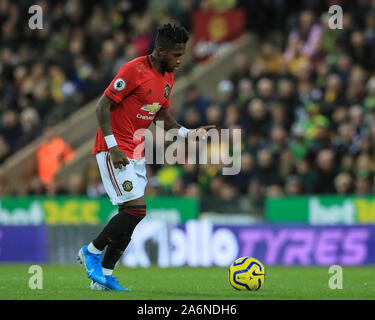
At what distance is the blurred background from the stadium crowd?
3 centimetres

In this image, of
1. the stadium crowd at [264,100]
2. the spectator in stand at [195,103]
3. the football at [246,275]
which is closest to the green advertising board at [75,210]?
the stadium crowd at [264,100]

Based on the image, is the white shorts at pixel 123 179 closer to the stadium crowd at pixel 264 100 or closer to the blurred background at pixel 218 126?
the blurred background at pixel 218 126

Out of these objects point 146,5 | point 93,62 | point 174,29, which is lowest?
point 174,29

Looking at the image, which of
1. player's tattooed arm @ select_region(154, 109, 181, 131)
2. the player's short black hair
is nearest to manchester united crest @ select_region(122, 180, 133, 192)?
player's tattooed arm @ select_region(154, 109, 181, 131)

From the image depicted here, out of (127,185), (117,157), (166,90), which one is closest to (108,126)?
(117,157)

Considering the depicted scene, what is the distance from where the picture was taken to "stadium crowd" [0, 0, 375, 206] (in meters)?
15.1

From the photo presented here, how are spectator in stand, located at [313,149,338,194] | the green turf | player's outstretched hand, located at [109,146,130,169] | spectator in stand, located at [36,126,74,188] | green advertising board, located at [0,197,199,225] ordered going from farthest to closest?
spectator in stand, located at [36,126,74,188], green advertising board, located at [0,197,199,225], spectator in stand, located at [313,149,338,194], player's outstretched hand, located at [109,146,130,169], the green turf

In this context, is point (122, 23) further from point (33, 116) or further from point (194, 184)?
point (194, 184)

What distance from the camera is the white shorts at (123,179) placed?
8.47 meters

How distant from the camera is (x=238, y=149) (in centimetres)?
1586

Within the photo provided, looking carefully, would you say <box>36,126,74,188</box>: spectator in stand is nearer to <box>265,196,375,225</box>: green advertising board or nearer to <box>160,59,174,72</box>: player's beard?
<box>265,196,375,225</box>: green advertising board
